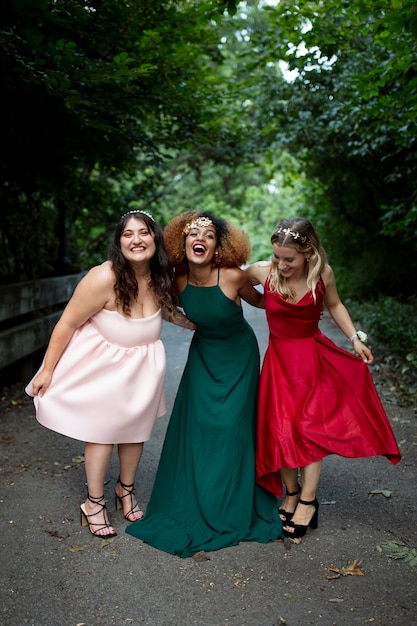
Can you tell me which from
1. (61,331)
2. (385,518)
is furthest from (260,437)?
(61,331)

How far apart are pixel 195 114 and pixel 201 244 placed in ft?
14.6

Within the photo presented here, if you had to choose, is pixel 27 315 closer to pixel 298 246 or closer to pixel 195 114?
pixel 195 114

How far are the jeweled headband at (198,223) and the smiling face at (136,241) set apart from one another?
0.23 meters

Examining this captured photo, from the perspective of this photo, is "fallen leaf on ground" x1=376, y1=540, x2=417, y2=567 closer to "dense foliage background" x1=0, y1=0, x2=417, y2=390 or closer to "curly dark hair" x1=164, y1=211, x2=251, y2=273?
"curly dark hair" x1=164, y1=211, x2=251, y2=273

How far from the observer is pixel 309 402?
3871 mm

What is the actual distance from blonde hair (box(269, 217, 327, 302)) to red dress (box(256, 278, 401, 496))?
0.21 ft

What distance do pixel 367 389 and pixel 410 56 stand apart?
323 cm

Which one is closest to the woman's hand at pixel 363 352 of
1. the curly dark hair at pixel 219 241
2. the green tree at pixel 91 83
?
the curly dark hair at pixel 219 241

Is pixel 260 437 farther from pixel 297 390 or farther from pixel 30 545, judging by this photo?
pixel 30 545

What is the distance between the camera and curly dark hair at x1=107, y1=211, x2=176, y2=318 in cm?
377

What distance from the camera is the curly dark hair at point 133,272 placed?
377 cm

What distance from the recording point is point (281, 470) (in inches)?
156

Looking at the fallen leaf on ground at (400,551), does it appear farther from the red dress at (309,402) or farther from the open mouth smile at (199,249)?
the open mouth smile at (199,249)

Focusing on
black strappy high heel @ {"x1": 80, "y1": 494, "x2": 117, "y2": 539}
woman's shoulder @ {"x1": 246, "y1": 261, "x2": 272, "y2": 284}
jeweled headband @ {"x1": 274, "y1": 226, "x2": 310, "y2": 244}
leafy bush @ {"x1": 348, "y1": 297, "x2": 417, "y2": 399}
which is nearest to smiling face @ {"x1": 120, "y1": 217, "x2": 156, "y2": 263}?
woman's shoulder @ {"x1": 246, "y1": 261, "x2": 272, "y2": 284}
